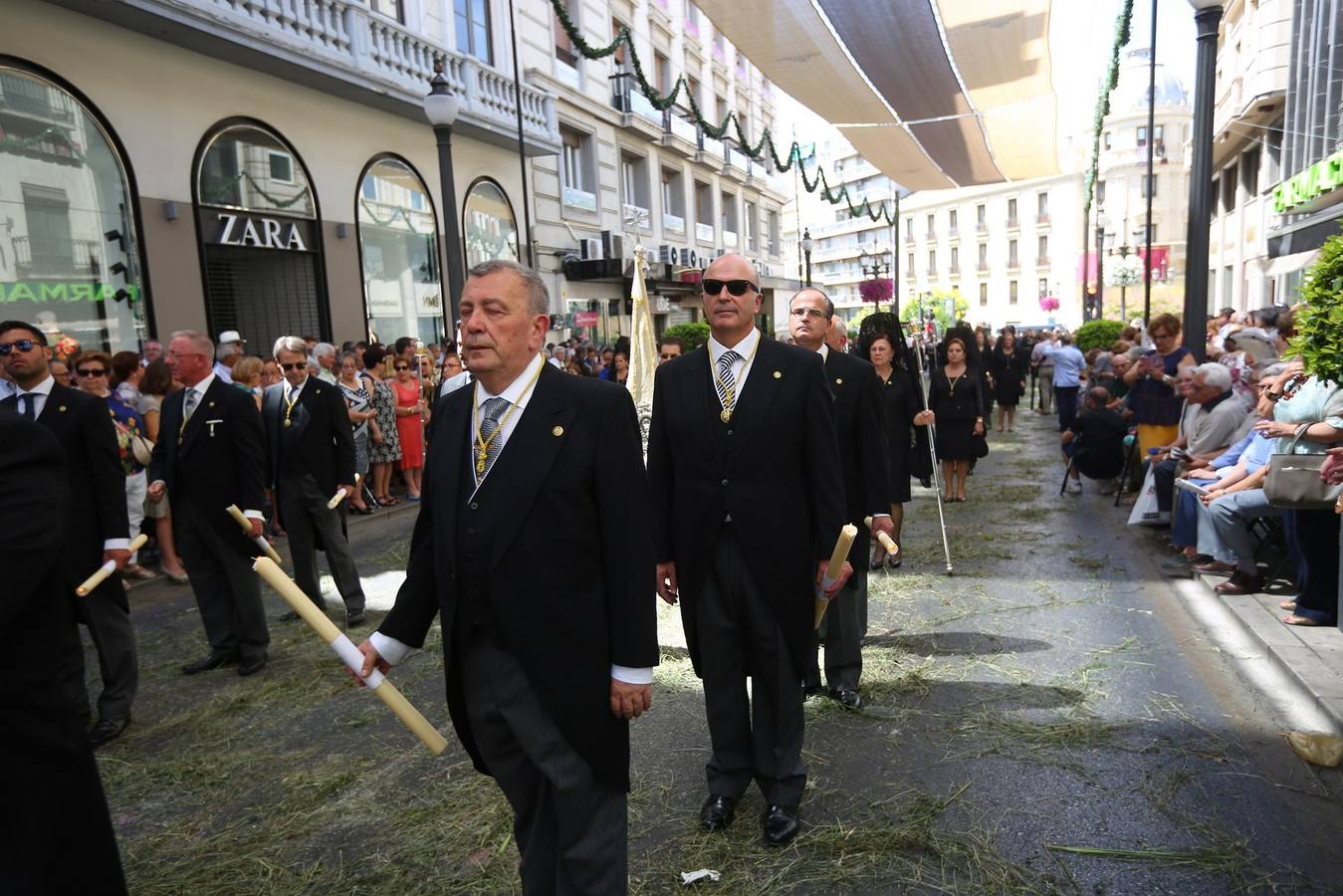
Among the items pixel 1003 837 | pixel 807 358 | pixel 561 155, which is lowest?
pixel 1003 837

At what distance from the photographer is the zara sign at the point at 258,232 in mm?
13539

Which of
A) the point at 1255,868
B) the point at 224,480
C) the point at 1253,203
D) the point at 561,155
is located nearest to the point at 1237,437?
the point at 1255,868

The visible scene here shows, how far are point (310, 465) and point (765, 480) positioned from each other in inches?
177

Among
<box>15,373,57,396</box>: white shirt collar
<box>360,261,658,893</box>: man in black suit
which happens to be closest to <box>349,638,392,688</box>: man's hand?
<box>360,261,658,893</box>: man in black suit

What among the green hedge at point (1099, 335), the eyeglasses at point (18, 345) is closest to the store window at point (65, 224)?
the eyeglasses at point (18, 345)

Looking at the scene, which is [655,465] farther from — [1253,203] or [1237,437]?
[1253,203]

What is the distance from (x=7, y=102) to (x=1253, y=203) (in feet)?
114

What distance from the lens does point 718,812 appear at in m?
3.67

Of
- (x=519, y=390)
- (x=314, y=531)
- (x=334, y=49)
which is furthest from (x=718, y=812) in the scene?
(x=334, y=49)

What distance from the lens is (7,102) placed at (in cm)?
1069

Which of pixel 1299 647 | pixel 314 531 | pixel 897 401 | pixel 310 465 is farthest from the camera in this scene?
pixel 897 401

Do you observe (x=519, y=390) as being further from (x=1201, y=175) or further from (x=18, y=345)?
(x=1201, y=175)

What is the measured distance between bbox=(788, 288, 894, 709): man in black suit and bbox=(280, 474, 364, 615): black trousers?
371cm

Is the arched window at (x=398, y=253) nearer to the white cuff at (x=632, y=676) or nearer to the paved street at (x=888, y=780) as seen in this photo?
the paved street at (x=888, y=780)
